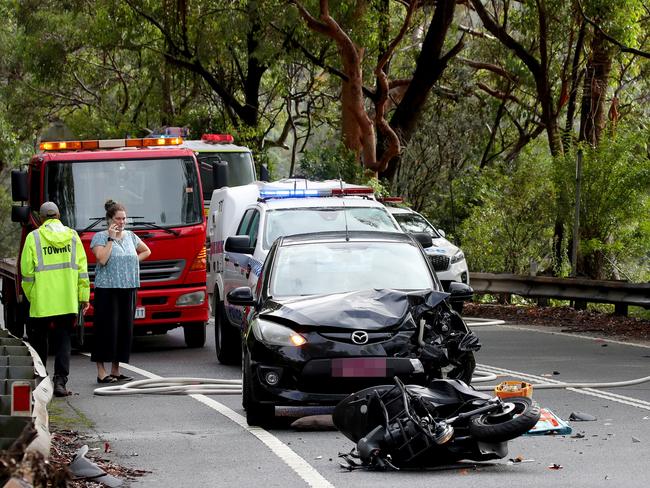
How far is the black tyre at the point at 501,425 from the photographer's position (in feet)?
28.8

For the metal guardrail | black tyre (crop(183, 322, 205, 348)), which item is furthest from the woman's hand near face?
the metal guardrail

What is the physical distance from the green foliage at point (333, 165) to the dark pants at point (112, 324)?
51.8 feet

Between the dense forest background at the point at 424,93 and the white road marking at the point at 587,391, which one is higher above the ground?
the dense forest background at the point at 424,93

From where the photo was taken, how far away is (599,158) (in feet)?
80.4

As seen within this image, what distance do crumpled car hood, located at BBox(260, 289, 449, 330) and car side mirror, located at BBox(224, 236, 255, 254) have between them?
3.86 meters

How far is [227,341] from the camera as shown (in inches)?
655

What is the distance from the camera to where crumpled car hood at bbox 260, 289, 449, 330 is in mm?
10914

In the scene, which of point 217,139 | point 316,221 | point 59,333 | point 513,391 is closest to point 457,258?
point 316,221

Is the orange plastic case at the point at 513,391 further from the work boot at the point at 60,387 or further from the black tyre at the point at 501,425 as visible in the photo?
the work boot at the point at 60,387

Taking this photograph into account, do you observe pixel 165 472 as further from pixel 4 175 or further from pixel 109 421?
pixel 4 175

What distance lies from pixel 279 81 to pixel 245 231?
1077 inches

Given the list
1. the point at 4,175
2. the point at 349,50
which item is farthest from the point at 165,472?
the point at 4,175

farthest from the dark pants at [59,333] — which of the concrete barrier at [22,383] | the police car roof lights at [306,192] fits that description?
the police car roof lights at [306,192]

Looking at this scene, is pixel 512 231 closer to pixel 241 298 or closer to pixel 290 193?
pixel 290 193
